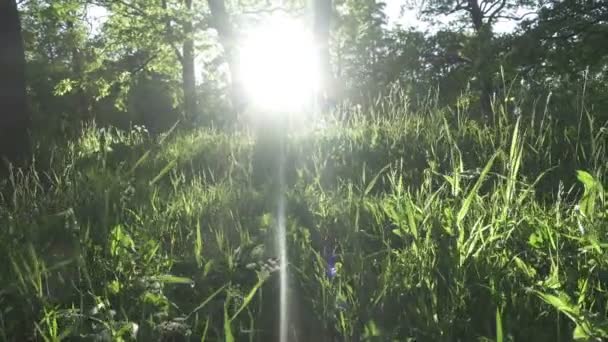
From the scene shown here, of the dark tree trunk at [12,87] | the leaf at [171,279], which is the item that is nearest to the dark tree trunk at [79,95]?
the dark tree trunk at [12,87]

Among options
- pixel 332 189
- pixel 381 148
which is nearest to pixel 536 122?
pixel 381 148

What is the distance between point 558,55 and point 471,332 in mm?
10985

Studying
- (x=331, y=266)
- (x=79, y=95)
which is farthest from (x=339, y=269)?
(x=79, y=95)

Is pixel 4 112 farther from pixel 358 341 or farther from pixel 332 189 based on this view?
pixel 358 341

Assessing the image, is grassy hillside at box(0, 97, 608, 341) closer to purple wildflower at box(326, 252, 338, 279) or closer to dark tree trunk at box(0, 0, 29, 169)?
purple wildflower at box(326, 252, 338, 279)

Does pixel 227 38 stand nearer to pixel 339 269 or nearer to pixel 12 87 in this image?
pixel 12 87

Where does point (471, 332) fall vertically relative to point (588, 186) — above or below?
below

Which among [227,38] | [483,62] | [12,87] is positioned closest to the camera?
[12,87]

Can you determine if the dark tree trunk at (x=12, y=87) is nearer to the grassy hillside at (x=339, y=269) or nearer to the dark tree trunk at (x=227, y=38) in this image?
the grassy hillside at (x=339, y=269)

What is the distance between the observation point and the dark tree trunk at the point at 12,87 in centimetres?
537

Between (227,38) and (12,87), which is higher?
(227,38)

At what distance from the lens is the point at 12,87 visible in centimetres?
552

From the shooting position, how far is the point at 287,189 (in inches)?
145

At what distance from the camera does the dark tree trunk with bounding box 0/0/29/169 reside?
17.6 feet
